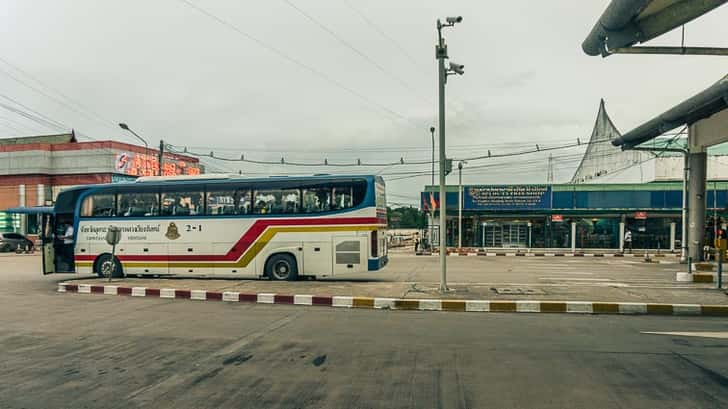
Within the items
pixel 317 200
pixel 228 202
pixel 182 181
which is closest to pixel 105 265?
pixel 182 181

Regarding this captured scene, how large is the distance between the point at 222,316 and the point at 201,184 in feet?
22.1

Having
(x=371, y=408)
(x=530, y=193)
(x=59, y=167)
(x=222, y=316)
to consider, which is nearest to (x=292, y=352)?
(x=371, y=408)

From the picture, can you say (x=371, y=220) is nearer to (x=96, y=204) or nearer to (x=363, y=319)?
(x=363, y=319)

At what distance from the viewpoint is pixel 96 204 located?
17.0m

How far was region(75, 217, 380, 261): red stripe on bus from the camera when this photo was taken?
604 inches

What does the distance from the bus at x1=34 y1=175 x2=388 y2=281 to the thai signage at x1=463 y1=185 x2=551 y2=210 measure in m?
21.4

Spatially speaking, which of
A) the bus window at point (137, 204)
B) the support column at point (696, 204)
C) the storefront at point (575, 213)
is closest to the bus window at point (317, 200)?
the bus window at point (137, 204)

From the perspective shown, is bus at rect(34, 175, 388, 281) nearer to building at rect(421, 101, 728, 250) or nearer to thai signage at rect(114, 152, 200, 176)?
building at rect(421, 101, 728, 250)

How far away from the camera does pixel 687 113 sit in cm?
1717

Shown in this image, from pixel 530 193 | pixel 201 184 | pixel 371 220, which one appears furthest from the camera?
pixel 530 193

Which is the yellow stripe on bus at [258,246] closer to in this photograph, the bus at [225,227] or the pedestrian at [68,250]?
the bus at [225,227]

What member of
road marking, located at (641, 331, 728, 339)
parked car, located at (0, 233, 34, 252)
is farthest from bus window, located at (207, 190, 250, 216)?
parked car, located at (0, 233, 34, 252)

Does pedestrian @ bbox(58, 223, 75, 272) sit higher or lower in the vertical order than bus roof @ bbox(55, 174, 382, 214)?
lower

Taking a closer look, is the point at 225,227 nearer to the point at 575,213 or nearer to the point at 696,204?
the point at 696,204
